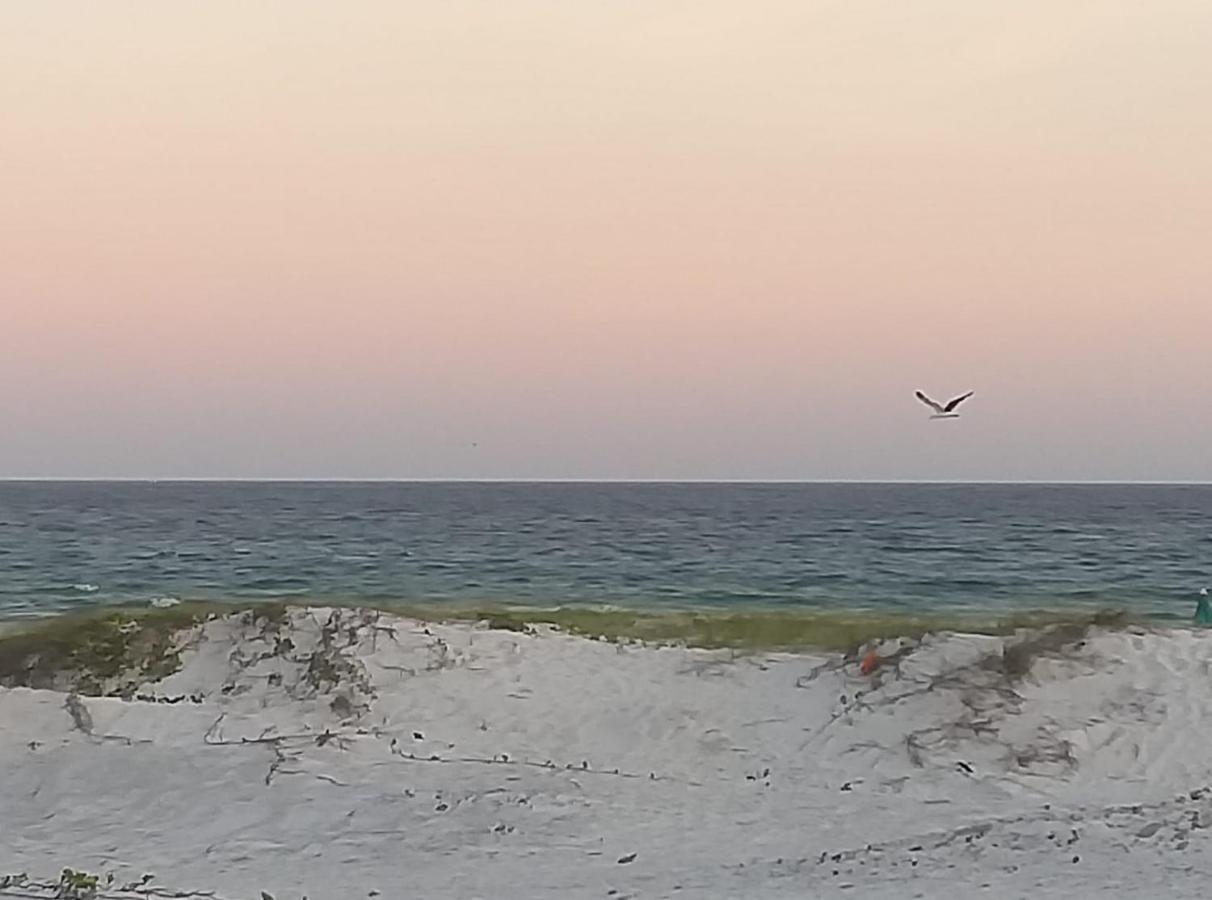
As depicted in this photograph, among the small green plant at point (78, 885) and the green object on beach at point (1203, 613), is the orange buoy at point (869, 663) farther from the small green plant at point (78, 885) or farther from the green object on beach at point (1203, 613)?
the small green plant at point (78, 885)

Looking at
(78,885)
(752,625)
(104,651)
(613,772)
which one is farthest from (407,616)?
(78,885)

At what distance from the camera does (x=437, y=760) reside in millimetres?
11320

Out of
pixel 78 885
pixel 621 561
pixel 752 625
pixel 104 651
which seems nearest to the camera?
pixel 78 885

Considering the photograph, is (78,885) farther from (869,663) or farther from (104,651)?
(869,663)

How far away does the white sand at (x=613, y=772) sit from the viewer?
862cm

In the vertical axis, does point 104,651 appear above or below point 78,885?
above

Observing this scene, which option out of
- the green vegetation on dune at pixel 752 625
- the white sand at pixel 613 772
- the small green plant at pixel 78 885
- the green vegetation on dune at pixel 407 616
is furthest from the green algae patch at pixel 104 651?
the small green plant at pixel 78 885

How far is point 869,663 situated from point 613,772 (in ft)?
11.4

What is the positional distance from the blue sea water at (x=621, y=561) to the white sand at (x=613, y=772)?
9.38 m

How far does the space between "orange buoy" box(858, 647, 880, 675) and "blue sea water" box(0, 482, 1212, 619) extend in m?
9.29

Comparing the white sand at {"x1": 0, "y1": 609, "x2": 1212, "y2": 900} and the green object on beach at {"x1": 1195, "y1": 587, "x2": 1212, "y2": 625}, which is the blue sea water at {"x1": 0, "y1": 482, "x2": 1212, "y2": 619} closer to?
the green object on beach at {"x1": 1195, "y1": 587, "x2": 1212, "y2": 625}

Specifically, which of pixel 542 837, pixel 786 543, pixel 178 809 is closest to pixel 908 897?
pixel 542 837

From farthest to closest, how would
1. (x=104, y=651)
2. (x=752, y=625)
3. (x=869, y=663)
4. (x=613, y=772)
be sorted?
1. (x=752, y=625)
2. (x=104, y=651)
3. (x=869, y=663)
4. (x=613, y=772)

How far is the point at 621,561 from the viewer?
36625 millimetres
